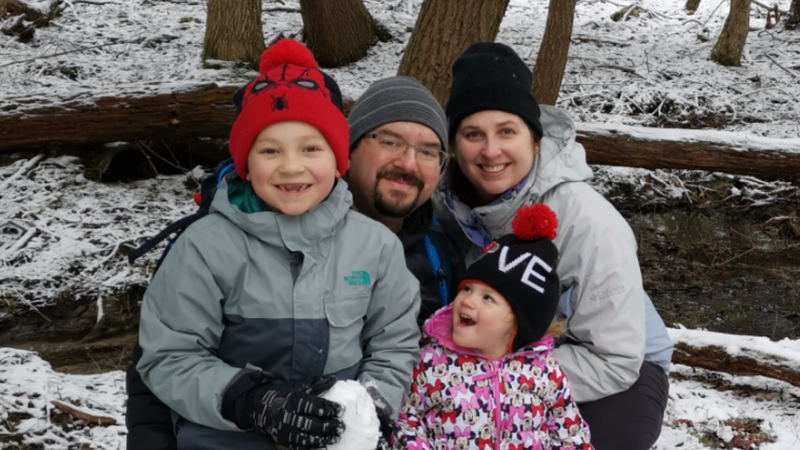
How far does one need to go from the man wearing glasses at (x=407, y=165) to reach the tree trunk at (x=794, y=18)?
38.4 feet

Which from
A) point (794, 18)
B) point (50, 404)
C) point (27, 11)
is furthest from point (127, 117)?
point (794, 18)

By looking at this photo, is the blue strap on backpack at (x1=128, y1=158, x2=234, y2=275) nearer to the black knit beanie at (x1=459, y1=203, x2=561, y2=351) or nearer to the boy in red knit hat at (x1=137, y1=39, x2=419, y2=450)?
the boy in red knit hat at (x1=137, y1=39, x2=419, y2=450)

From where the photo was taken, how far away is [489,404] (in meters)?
2.51

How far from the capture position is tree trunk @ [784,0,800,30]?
12.2 meters

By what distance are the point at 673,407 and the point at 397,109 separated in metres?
2.72

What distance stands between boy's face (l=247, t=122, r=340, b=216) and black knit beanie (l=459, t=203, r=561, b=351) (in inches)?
26.2

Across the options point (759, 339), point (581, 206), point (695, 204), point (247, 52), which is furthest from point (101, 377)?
point (695, 204)

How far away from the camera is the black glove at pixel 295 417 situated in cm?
210

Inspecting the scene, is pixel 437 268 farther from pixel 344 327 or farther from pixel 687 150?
pixel 687 150

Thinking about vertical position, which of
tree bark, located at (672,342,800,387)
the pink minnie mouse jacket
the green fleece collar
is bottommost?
tree bark, located at (672,342,800,387)

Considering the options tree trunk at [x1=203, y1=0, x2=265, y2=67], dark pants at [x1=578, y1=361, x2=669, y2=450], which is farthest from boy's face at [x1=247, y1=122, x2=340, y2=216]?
tree trunk at [x1=203, y1=0, x2=265, y2=67]

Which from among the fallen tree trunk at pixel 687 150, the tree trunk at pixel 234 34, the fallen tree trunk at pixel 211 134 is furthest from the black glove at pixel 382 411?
the tree trunk at pixel 234 34

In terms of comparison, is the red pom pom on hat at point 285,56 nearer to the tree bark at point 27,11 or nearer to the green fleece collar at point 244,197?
the green fleece collar at point 244,197

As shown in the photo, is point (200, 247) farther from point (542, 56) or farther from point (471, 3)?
point (542, 56)
